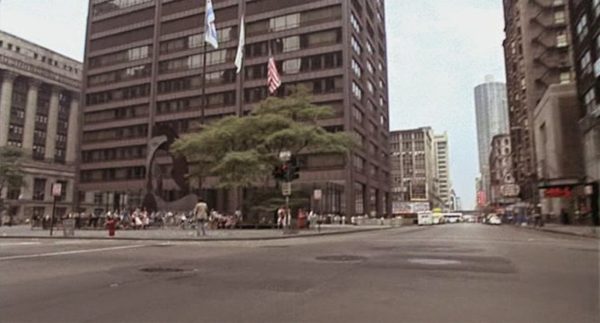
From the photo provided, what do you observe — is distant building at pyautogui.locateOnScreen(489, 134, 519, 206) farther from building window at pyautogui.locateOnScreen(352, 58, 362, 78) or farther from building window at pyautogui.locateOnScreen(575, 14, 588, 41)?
building window at pyautogui.locateOnScreen(575, 14, 588, 41)

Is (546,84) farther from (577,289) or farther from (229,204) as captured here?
(577,289)

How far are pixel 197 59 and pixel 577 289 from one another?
251ft

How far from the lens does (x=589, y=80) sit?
42.2 metres

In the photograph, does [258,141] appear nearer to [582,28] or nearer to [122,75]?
[582,28]

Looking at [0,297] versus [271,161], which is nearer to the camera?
[0,297]

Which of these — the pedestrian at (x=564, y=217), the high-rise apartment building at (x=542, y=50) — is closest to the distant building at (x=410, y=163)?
the high-rise apartment building at (x=542, y=50)

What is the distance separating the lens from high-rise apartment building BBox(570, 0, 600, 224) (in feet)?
128

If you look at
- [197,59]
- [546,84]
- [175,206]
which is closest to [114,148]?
[197,59]

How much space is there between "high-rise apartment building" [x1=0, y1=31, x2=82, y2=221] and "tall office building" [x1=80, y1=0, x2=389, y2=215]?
45.0 feet

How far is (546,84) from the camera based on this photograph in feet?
232

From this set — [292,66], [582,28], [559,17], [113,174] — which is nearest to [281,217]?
[582,28]

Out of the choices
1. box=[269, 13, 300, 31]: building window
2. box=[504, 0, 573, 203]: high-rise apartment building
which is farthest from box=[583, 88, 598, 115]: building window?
box=[269, 13, 300, 31]: building window

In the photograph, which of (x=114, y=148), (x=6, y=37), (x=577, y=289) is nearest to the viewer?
(x=577, y=289)

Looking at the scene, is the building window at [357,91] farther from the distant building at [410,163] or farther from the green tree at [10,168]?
the distant building at [410,163]
